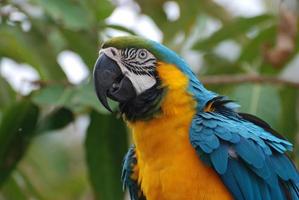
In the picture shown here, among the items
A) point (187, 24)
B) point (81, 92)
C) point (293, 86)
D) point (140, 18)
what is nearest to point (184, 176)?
point (81, 92)

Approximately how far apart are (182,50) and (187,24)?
0.29 meters

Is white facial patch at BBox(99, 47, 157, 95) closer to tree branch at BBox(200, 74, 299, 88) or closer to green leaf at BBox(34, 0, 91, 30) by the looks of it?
green leaf at BBox(34, 0, 91, 30)

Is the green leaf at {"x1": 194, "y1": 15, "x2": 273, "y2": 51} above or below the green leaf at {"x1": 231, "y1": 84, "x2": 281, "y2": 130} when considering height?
above

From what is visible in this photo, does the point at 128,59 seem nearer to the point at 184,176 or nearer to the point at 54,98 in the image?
the point at 184,176

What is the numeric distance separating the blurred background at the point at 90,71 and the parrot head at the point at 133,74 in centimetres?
48

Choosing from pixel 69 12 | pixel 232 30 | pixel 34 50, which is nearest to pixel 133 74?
pixel 69 12

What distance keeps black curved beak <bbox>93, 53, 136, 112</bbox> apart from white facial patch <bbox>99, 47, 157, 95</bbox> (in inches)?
0.5

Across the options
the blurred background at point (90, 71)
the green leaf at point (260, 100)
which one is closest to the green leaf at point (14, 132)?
the blurred background at point (90, 71)

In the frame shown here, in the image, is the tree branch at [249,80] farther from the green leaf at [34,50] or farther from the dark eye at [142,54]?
the dark eye at [142,54]

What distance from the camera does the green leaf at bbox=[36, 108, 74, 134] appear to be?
9.52 ft

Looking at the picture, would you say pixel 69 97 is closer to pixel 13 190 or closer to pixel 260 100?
pixel 13 190

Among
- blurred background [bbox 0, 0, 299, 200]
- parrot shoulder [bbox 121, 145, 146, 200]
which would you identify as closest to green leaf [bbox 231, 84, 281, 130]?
blurred background [bbox 0, 0, 299, 200]

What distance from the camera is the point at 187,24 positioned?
11.4ft

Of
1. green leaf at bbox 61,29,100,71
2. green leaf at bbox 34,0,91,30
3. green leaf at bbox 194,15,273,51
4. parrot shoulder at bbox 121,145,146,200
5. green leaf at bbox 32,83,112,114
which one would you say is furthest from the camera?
green leaf at bbox 194,15,273,51
